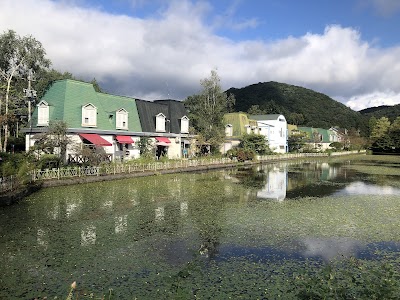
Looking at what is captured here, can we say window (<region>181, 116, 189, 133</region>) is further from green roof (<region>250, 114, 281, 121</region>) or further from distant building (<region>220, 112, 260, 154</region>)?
green roof (<region>250, 114, 281, 121</region>)

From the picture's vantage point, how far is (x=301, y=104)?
156 m

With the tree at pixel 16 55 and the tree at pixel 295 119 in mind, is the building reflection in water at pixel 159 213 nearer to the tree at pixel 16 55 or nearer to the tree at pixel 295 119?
the tree at pixel 16 55

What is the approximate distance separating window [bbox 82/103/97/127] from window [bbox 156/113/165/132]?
9777mm

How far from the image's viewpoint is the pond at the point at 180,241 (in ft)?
27.1

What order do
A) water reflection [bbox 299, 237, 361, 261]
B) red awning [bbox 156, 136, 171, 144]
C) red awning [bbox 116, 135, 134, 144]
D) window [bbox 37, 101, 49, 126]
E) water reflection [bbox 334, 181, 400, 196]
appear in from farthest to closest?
red awning [bbox 156, 136, 171, 144] → red awning [bbox 116, 135, 134, 144] → window [bbox 37, 101, 49, 126] → water reflection [bbox 334, 181, 400, 196] → water reflection [bbox 299, 237, 361, 261]

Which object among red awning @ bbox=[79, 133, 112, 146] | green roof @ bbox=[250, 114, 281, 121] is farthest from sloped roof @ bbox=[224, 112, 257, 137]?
red awning @ bbox=[79, 133, 112, 146]

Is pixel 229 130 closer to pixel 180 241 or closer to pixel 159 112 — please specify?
pixel 159 112

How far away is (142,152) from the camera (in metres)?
37.8

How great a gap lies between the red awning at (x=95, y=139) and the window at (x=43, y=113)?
3.58 meters

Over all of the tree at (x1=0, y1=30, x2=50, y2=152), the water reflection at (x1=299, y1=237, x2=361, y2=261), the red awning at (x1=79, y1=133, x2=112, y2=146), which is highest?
the tree at (x1=0, y1=30, x2=50, y2=152)

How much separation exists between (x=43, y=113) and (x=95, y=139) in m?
5.55

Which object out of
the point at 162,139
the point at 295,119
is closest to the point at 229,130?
the point at 162,139

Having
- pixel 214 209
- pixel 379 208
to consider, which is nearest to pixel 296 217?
pixel 214 209

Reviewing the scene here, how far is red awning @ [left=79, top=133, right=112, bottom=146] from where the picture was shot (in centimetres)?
3076
